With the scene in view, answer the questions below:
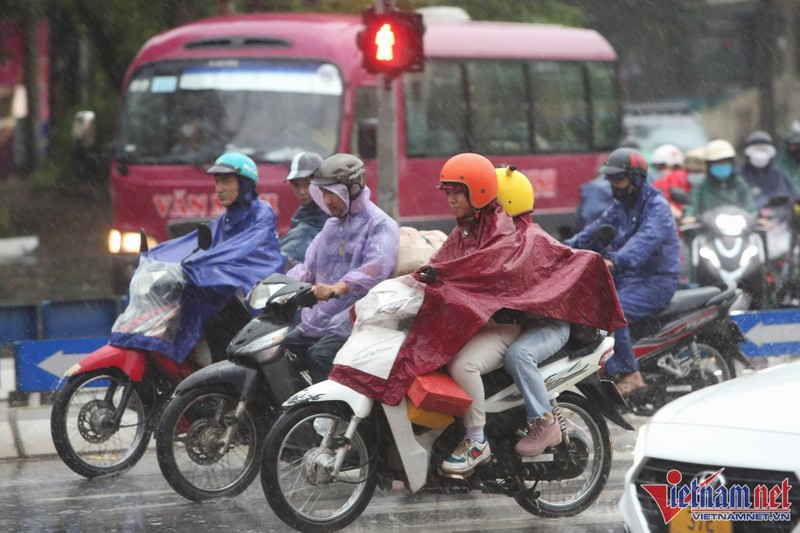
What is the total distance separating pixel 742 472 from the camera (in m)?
4.97

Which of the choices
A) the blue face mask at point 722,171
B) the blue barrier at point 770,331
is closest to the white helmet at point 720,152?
the blue face mask at point 722,171

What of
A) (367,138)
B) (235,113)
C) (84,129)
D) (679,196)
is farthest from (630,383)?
(84,129)

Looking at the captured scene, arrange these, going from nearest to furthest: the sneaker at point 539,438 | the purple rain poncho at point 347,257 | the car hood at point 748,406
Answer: the car hood at point 748,406 → the sneaker at point 539,438 → the purple rain poncho at point 347,257

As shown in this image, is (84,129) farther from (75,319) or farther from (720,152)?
(720,152)

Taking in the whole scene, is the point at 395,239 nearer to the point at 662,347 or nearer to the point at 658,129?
the point at 662,347

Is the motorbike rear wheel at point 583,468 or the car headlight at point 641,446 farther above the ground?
the car headlight at point 641,446

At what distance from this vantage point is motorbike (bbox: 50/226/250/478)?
26.0 feet

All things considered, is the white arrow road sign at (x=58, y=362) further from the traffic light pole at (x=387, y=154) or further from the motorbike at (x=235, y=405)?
the traffic light pole at (x=387, y=154)

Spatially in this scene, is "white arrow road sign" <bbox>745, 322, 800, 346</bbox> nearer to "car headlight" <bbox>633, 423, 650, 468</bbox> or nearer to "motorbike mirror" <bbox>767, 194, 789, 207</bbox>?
"motorbike mirror" <bbox>767, 194, 789, 207</bbox>

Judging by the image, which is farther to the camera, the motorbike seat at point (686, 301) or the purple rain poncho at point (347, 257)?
the motorbike seat at point (686, 301)

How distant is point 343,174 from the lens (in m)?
7.35

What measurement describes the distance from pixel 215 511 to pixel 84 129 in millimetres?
7585

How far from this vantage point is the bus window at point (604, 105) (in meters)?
18.7

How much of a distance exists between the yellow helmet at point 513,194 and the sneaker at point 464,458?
109 cm
